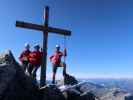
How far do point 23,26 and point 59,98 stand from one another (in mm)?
5210

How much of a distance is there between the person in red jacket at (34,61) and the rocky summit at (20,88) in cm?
193

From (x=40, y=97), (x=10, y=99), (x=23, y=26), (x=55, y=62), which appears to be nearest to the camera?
(x=10, y=99)

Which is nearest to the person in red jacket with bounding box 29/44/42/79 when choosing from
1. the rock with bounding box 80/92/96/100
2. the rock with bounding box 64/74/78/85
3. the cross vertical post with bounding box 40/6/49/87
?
the cross vertical post with bounding box 40/6/49/87

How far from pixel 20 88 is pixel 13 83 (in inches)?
23.1

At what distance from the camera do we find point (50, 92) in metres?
17.3

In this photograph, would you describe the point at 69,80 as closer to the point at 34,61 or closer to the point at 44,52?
the point at 44,52

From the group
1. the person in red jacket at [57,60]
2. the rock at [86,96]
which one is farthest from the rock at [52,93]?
the person in red jacket at [57,60]

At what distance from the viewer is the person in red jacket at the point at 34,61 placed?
19047 mm

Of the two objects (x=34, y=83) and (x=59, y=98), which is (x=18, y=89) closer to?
(x=34, y=83)

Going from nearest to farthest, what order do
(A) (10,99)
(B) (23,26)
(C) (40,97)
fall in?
(A) (10,99) → (C) (40,97) → (B) (23,26)

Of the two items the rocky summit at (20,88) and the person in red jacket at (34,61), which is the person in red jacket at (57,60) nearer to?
the person in red jacket at (34,61)

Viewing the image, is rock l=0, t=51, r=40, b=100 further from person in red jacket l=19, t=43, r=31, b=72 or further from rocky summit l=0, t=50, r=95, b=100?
person in red jacket l=19, t=43, r=31, b=72

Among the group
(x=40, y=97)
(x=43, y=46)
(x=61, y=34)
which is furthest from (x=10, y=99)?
(x=61, y=34)

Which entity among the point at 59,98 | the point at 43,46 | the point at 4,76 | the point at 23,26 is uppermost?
the point at 23,26
